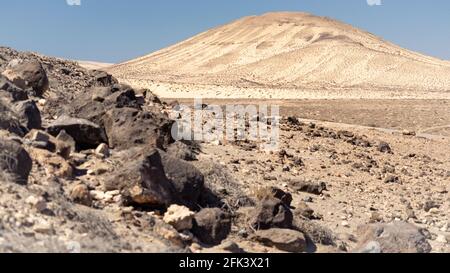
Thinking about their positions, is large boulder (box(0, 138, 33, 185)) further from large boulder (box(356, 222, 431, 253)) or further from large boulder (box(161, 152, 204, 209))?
large boulder (box(356, 222, 431, 253))

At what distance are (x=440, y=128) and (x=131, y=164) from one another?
54.3ft

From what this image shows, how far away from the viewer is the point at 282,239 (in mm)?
5742

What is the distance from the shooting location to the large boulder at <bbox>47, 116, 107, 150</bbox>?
6.91 meters

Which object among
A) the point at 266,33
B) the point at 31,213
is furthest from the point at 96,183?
the point at 266,33

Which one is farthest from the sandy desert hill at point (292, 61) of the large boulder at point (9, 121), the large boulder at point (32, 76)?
the large boulder at point (9, 121)

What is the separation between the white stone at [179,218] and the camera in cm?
540

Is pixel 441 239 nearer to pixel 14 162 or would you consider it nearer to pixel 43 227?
pixel 43 227

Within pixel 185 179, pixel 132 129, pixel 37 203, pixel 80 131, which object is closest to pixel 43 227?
pixel 37 203

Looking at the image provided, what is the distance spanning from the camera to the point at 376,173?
10469 mm

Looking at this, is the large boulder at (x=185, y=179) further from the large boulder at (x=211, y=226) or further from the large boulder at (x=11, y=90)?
the large boulder at (x=11, y=90)

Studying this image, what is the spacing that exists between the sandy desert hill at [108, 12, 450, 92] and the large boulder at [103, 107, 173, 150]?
31.1 m

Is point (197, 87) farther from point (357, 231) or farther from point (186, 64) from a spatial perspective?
point (357, 231)

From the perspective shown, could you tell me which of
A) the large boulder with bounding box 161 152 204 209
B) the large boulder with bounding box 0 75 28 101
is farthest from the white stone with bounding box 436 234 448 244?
the large boulder with bounding box 0 75 28 101

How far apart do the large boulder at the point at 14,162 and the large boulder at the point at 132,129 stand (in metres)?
1.98
